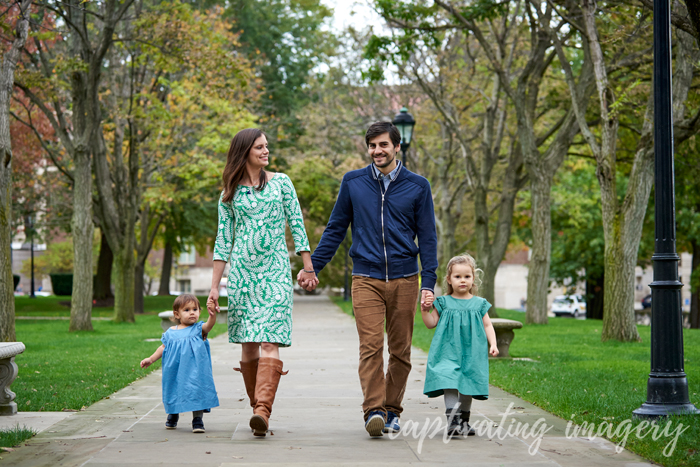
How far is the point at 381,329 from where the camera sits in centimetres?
548

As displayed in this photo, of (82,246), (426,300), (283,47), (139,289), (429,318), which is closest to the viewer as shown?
(426,300)

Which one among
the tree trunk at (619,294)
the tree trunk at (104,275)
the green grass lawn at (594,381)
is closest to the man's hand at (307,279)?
the green grass lawn at (594,381)

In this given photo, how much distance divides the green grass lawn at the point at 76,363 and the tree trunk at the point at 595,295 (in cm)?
2254

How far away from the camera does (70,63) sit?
1609 centimetres

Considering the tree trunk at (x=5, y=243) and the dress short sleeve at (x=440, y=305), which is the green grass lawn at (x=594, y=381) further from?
the tree trunk at (x=5, y=243)

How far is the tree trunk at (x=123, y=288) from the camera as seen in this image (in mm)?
22031

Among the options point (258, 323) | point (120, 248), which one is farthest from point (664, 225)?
point (120, 248)

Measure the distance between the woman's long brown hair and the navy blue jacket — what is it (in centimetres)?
64

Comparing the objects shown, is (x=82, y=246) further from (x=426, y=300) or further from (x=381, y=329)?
(x=426, y=300)

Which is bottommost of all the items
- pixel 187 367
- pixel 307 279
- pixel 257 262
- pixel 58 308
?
pixel 58 308

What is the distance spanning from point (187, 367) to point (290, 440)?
0.91 metres

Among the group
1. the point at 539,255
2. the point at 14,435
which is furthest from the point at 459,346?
the point at 539,255

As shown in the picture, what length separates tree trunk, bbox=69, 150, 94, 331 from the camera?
17703 millimetres

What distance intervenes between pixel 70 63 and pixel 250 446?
1288cm
